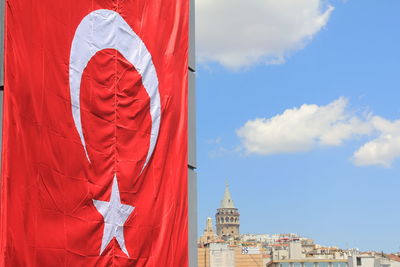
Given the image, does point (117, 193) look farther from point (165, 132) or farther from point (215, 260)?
point (215, 260)

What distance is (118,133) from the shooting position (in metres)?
6.92

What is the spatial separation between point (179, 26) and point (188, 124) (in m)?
1.12

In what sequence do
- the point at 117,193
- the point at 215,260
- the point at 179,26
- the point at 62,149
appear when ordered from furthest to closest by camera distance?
the point at 215,260 < the point at 179,26 < the point at 117,193 < the point at 62,149

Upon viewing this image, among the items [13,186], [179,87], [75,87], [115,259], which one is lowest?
[115,259]

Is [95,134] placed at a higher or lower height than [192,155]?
lower

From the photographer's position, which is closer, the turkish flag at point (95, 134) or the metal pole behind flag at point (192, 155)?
the turkish flag at point (95, 134)

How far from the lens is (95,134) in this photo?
648cm

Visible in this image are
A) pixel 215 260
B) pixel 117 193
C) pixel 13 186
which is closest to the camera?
pixel 13 186

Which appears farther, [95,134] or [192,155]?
[192,155]

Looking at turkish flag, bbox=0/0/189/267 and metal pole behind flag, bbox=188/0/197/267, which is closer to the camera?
turkish flag, bbox=0/0/189/267

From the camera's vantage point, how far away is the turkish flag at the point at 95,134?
535 centimetres

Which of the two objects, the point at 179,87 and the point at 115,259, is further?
the point at 179,87

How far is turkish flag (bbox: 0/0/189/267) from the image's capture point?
535 cm

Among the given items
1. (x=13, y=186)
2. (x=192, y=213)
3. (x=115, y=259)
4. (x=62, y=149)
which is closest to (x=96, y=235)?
(x=115, y=259)
